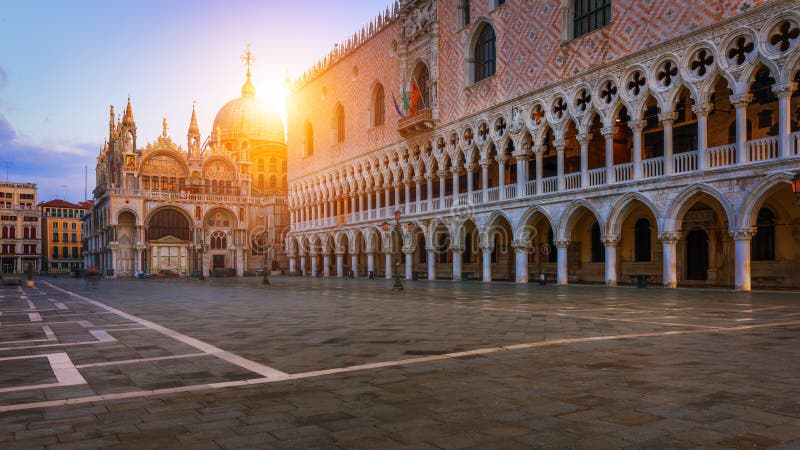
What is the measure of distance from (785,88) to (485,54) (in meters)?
17.6

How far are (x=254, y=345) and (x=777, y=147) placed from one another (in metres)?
19.8

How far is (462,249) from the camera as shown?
35.8m

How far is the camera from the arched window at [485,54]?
3400 cm

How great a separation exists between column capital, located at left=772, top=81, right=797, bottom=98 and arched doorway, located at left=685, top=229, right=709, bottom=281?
8.39 metres

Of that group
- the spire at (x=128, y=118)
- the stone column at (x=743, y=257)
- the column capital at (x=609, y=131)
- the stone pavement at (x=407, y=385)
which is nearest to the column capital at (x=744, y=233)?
the stone column at (x=743, y=257)

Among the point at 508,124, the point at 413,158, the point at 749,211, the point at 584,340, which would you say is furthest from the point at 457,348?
the point at 413,158

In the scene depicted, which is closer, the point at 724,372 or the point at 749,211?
Answer: the point at 724,372

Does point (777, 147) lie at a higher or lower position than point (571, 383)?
higher

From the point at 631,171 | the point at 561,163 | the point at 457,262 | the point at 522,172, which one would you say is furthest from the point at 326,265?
the point at 631,171

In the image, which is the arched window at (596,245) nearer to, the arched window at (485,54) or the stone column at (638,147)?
the stone column at (638,147)

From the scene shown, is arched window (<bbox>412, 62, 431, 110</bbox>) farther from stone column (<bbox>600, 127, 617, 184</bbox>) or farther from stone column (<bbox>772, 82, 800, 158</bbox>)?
stone column (<bbox>772, 82, 800, 158</bbox>)

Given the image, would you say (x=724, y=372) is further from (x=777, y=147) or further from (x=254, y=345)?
(x=777, y=147)

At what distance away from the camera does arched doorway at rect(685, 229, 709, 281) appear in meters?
26.8

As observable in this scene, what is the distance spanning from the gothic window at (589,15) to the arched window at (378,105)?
19.4 metres
